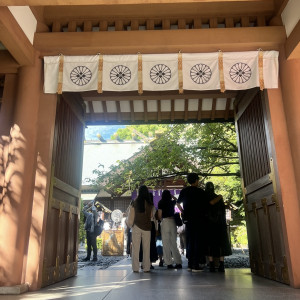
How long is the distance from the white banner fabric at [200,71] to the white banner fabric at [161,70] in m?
0.15

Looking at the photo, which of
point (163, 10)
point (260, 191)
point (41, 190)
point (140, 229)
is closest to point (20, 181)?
point (41, 190)

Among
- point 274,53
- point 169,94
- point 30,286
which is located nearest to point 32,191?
point 30,286

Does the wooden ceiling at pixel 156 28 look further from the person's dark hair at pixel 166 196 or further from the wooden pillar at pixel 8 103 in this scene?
the person's dark hair at pixel 166 196

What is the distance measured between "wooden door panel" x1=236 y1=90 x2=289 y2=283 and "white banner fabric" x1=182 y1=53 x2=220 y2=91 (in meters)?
0.87

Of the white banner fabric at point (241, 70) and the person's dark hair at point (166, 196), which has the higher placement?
the white banner fabric at point (241, 70)

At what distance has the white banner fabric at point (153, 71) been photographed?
4258 mm

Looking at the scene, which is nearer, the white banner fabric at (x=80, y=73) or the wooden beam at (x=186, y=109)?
the white banner fabric at (x=80, y=73)

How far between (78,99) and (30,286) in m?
3.39

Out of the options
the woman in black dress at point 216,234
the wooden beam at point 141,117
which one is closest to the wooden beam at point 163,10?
the wooden beam at point 141,117

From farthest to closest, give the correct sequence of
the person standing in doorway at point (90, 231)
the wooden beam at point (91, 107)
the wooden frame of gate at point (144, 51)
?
the person standing in doorway at point (90, 231)
the wooden beam at point (91, 107)
the wooden frame of gate at point (144, 51)

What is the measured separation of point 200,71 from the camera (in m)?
4.28

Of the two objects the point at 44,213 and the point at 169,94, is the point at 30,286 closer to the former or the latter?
the point at 44,213

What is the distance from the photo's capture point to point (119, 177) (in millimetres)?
8820

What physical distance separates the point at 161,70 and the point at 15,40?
2010 mm
